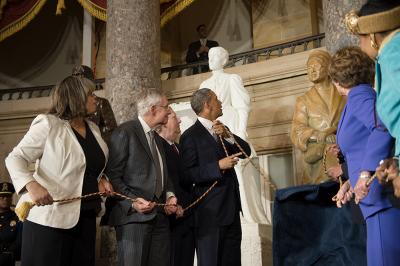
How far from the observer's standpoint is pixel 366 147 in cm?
229

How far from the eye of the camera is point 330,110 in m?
5.08

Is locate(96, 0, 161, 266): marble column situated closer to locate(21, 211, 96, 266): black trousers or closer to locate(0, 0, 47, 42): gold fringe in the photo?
locate(0, 0, 47, 42): gold fringe

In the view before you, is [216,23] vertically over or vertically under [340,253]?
over

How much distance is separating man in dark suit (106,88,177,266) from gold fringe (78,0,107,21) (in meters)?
6.35

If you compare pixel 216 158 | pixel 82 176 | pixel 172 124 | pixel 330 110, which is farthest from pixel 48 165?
pixel 330 110

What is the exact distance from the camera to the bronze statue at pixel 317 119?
499cm

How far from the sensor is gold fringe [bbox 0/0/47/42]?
34.0 ft

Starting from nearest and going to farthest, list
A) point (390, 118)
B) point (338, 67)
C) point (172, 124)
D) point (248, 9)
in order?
point (390, 118) < point (338, 67) < point (172, 124) < point (248, 9)

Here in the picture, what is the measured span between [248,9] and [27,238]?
9.40 meters

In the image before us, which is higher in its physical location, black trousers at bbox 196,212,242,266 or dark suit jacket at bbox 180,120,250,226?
dark suit jacket at bbox 180,120,250,226

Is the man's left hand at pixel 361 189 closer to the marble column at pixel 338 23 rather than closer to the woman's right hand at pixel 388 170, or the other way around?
the woman's right hand at pixel 388 170

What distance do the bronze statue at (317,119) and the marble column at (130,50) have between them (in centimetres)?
243

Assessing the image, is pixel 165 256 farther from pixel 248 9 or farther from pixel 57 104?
pixel 248 9

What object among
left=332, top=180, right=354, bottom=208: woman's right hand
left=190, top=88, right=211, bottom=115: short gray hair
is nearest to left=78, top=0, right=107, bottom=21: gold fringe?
left=190, top=88, right=211, bottom=115: short gray hair
